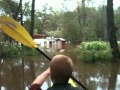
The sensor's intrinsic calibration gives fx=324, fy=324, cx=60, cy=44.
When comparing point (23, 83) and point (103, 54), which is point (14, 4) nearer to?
point (103, 54)

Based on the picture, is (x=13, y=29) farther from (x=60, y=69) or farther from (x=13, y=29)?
(x=60, y=69)

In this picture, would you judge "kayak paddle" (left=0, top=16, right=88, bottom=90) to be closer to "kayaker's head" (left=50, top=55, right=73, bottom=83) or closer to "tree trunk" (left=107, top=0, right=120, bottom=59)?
"kayaker's head" (left=50, top=55, right=73, bottom=83)

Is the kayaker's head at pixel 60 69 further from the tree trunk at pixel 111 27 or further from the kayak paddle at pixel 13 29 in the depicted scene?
the tree trunk at pixel 111 27

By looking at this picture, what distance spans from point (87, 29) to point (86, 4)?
5698 mm

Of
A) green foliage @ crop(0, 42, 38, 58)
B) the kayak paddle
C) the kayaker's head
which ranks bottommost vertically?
green foliage @ crop(0, 42, 38, 58)

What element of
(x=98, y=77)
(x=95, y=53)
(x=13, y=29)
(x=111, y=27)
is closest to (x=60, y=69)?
(x=13, y=29)

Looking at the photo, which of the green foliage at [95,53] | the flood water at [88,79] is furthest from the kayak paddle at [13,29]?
the green foliage at [95,53]

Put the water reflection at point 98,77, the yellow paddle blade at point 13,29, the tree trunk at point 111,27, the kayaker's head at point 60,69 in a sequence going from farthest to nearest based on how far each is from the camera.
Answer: the tree trunk at point 111,27 < the water reflection at point 98,77 < the yellow paddle blade at point 13,29 < the kayaker's head at point 60,69

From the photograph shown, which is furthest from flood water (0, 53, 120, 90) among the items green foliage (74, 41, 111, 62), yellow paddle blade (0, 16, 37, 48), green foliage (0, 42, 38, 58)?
green foliage (0, 42, 38, 58)

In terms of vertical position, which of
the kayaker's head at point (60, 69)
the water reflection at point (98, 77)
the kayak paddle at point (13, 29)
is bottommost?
the water reflection at point (98, 77)

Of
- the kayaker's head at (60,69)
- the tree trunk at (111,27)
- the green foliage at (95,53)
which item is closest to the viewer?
the kayaker's head at (60,69)

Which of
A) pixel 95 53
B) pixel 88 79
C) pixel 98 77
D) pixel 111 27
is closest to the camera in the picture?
pixel 88 79

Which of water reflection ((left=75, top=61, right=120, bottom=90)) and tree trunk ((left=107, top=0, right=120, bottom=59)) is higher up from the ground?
tree trunk ((left=107, top=0, right=120, bottom=59))

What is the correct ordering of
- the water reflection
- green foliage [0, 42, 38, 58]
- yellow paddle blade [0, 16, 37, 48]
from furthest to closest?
1. green foliage [0, 42, 38, 58]
2. the water reflection
3. yellow paddle blade [0, 16, 37, 48]
